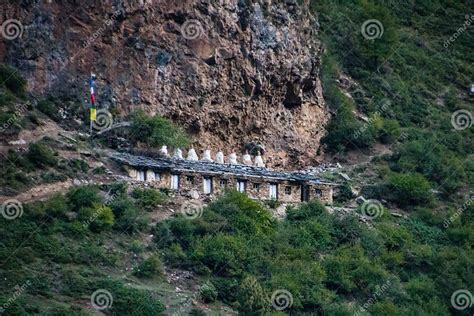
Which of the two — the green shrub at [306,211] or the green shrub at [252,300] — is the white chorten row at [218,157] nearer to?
the green shrub at [306,211]

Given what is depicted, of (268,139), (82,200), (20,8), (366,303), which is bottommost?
(366,303)

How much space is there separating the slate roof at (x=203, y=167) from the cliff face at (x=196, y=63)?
3593 mm

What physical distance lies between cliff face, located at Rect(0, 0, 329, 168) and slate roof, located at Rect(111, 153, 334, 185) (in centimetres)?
359

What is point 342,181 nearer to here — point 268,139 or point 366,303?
point 268,139

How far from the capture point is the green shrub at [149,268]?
6638 centimetres

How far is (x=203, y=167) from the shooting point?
7600cm

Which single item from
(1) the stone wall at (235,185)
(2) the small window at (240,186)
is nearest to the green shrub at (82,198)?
(1) the stone wall at (235,185)

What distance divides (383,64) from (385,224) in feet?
87.2

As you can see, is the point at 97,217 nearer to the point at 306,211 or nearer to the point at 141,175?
the point at 141,175

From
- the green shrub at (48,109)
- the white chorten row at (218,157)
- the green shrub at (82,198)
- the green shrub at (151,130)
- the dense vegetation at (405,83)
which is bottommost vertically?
the green shrub at (82,198)

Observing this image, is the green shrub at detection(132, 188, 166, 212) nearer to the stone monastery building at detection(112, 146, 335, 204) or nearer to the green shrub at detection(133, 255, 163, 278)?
the stone monastery building at detection(112, 146, 335, 204)

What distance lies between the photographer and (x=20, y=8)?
76188 millimetres

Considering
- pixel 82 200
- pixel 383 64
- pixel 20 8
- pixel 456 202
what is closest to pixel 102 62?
pixel 20 8

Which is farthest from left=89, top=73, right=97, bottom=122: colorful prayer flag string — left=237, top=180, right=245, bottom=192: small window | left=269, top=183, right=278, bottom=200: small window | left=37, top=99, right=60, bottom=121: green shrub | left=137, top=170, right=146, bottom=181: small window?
left=269, top=183, right=278, bottom=200: small window
